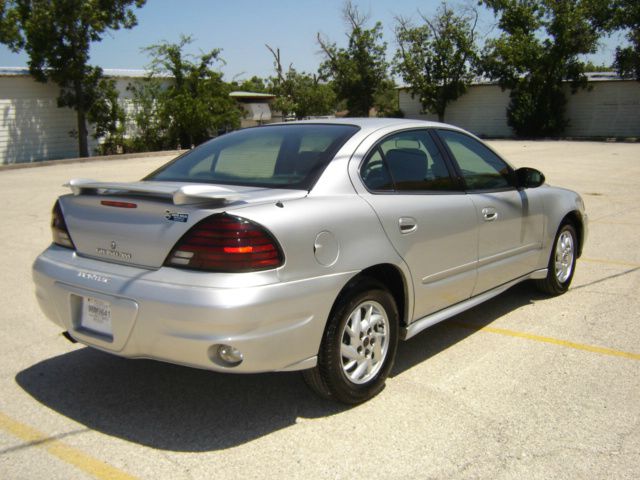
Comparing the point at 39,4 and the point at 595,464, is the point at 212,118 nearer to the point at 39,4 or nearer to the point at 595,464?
the point at 39,4

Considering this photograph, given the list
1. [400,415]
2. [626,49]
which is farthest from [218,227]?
[626,49]

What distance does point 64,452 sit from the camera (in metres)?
3.19

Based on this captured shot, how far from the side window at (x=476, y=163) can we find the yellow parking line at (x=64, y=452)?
9.82 feet

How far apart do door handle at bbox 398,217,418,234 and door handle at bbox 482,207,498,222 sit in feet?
2.83

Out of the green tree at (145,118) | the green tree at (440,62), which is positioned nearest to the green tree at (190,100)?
the green tree at (145,118)

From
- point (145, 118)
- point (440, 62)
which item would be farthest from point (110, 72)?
point (440, 62)

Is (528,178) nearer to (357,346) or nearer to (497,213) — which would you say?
(497,213)

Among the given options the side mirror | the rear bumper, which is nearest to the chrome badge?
the rear bumper

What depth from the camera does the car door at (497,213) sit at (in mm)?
4664

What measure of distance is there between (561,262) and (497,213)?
1.42 m

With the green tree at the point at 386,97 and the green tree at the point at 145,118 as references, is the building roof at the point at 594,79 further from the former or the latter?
the green tree at the point at 145,118

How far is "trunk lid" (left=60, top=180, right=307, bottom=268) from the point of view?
321 centimetres

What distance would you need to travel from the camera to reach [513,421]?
11.5ft

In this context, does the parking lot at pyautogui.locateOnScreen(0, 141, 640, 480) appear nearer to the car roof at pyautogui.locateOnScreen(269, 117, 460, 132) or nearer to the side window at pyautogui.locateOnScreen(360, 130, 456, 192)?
the side window at pyautogui.locateOnScreen(360, 130, 456, 192)
